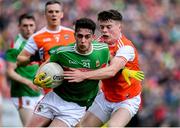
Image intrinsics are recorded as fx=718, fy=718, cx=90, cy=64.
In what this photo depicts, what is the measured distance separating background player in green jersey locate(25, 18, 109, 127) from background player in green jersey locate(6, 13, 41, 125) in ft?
8.22

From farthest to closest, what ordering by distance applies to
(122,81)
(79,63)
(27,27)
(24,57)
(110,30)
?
(27,27), (24,57), (122,81), (110,30), (79,63)

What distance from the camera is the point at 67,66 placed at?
354 inches

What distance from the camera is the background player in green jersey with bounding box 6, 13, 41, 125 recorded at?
39.4 ft

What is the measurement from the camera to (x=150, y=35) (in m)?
21.5

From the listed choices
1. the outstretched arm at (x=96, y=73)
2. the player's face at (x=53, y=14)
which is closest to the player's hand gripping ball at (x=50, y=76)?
the outstretched arm at (x=96, y=73)

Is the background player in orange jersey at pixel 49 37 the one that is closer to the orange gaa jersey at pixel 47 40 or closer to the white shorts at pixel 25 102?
the orange gaa jersey at pixel 47 40

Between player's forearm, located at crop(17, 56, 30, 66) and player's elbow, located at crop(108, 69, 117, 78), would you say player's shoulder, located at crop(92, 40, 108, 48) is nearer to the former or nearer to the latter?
player's elbow, located at crop(108, 69, 117, 78)

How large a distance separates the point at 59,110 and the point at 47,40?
84.3 inches

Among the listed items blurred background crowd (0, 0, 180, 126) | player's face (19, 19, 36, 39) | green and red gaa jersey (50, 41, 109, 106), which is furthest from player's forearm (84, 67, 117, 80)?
blurred background crowd (0, 0, 180, 126)

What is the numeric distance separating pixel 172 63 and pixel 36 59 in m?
9.38

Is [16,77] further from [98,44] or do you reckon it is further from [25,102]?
[98,44]

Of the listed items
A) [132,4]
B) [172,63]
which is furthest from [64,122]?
[132,4]

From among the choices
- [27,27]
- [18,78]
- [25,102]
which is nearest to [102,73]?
[18,78]

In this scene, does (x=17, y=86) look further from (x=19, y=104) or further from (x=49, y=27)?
(x=49, y=27)
